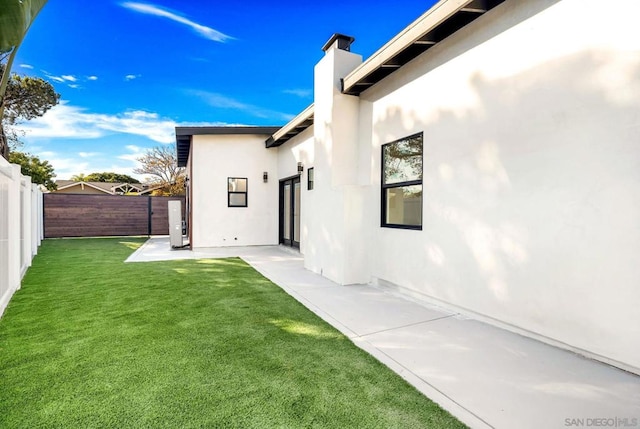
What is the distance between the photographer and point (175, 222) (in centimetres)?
1075

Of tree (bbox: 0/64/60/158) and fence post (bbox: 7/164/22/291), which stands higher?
tree (bbox: 0/64/60/158)

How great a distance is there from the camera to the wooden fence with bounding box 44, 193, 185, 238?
14.3 metres

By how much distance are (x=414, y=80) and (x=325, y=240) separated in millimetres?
3252

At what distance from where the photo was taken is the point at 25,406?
7.21ft

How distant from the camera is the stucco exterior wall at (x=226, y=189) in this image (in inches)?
431

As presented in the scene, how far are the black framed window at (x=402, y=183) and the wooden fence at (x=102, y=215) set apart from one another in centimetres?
1313

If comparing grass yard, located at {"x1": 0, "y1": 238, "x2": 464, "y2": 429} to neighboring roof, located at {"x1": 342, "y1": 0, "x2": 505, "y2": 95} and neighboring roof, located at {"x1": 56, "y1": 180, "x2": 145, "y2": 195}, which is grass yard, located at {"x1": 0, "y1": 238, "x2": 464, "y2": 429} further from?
neighboring roof, located at {"x1": 56, "y1": 180, "x2": 145, "y2": 195}

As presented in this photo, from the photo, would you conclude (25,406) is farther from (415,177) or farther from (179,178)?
(179,178)

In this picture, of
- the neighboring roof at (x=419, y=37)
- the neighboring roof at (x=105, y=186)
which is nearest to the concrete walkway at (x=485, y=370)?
the neighboring roof at (x=419, y=37)

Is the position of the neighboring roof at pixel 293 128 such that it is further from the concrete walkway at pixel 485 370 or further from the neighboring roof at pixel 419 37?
the concrete walkway at pixel 485 370

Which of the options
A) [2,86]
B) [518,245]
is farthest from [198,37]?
[518,245]

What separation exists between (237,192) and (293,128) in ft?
11.5

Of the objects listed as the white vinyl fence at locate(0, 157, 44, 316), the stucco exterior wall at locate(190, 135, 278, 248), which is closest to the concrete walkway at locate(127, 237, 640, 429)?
the white vinyl fence at locate(0, 157, 44, 316)

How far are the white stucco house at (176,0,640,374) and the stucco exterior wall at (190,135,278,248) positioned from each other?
4.94 meters
